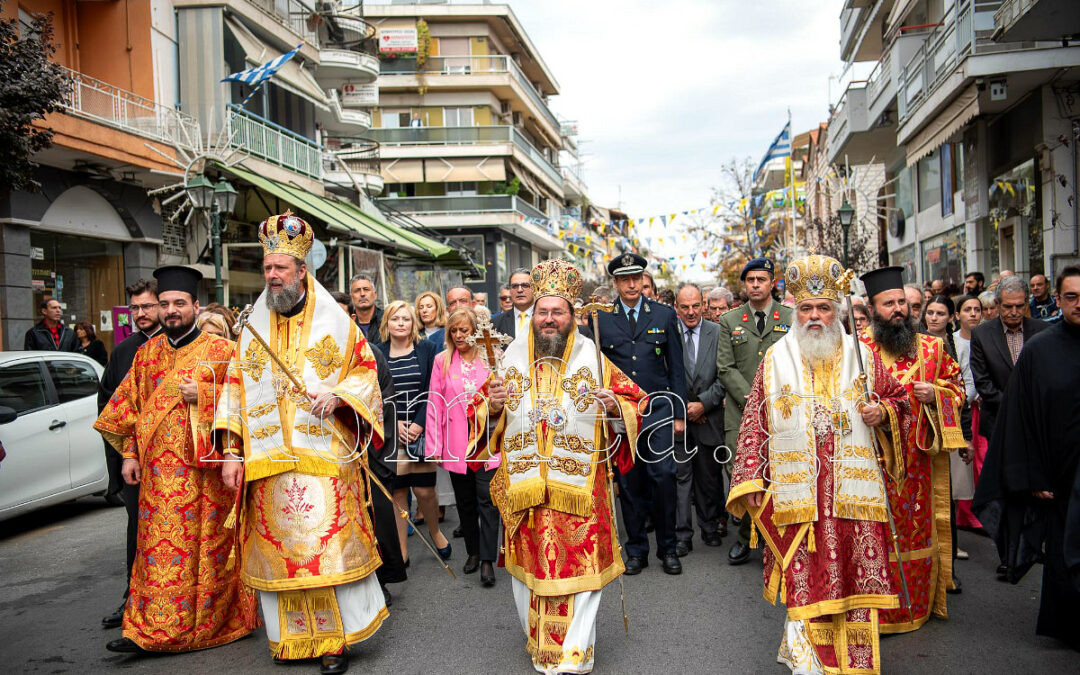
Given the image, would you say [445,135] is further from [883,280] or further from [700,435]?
[883,280]

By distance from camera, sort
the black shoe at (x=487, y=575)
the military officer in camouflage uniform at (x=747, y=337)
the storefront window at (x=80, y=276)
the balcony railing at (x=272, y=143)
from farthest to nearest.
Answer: the balcony railing at (x=272, y=143) < the storefront window at (x=80, y=276) < the military officer in camouflage uniform at (x=747, y=337) < the black shoe at (x=487, y=575)

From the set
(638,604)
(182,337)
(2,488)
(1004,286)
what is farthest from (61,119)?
(1004,286)

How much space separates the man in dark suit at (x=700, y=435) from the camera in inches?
308

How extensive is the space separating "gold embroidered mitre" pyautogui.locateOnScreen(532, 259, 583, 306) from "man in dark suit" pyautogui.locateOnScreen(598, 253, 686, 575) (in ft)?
6.78

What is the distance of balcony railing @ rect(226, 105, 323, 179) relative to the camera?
17.9 meters

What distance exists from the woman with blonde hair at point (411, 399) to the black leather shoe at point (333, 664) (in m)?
2.14

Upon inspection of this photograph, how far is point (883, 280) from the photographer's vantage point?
18.9 ft

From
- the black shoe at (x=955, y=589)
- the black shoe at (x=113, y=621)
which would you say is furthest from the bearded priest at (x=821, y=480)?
the black shoe at (x=113, y=621)

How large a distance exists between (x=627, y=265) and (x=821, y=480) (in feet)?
10.2

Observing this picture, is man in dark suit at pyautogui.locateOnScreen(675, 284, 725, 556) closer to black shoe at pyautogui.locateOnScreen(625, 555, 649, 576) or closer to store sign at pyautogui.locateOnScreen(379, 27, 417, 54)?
black shoe at pyautogui.locateOnScreen(625, 555, 649, 576)

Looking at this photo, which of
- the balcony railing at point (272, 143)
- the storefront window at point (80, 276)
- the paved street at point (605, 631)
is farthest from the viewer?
the balcony railing at point (272, 143)

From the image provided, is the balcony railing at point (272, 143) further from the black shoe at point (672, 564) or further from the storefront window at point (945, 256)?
the storefront window at point (945, 256)

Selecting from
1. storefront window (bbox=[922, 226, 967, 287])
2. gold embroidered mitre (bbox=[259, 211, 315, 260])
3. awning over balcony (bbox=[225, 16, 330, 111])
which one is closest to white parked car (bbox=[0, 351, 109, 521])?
gold embroidered mitre (bbox=[259, 211, 315, 260])

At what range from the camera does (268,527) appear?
5.00m
